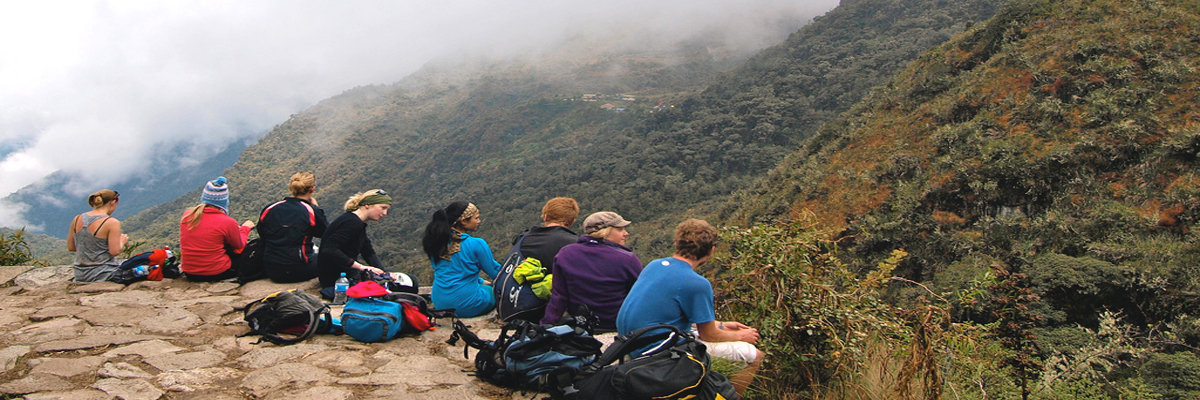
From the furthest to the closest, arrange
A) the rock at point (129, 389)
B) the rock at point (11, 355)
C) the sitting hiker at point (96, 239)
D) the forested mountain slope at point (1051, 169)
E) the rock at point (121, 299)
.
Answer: the forested mountain slope at point (1051, 169)
the sitting hiker at point (96, 239)
the rock at point (121, 299)
the rock at point (11, 355)
the rock at point (129, 389)

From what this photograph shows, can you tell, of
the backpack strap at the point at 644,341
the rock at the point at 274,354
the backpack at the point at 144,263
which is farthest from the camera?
the backpack at the point at 144,263

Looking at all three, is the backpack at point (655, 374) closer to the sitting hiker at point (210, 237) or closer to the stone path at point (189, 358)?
the stone path at point (189, 358)

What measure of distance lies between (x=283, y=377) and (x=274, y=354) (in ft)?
1.66

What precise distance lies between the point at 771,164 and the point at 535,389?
46.4 m

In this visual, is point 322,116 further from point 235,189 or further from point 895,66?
point 895,66

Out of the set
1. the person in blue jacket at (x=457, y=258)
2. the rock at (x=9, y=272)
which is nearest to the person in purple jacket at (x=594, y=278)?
the person in blue jacket at (x=457, y=258)

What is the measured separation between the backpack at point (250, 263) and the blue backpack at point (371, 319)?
2204 mm

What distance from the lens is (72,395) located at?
260 centimetres

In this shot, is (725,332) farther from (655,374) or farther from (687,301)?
(655,374)

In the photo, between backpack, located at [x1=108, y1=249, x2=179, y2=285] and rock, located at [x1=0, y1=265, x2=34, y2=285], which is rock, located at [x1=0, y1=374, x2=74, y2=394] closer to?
backpack, located at [x1=108, y1=249, x2=179, y2=285]

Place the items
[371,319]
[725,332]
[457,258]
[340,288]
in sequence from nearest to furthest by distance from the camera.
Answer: [725,332], [371,319], [457,258], [340,288]

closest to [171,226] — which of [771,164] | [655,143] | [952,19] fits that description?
[655,143]

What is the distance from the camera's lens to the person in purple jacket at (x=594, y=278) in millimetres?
3410

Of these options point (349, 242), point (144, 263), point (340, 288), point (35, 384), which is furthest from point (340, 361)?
point (144, 263)
